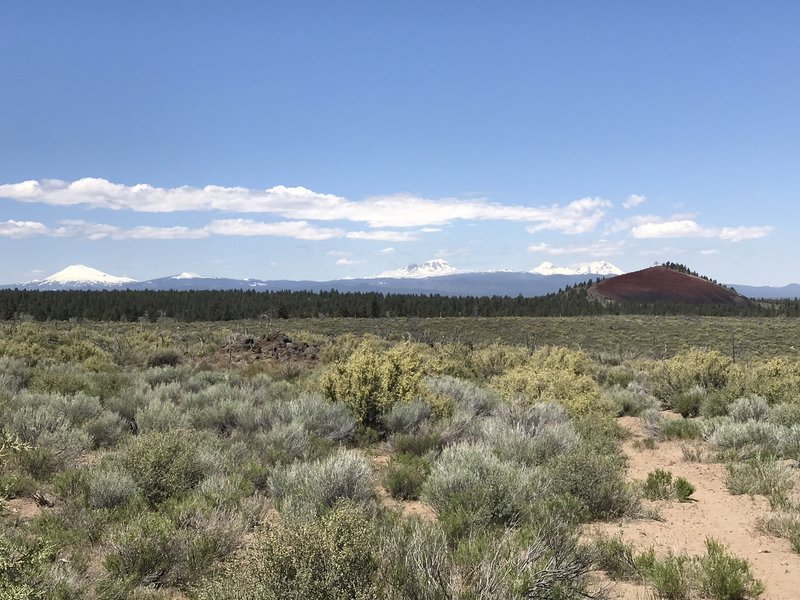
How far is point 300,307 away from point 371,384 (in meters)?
84.3

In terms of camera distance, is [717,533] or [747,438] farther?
[747,438]

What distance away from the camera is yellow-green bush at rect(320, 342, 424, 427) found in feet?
35.2

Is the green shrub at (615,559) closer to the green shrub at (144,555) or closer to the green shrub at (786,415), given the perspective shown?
the green shrub at (144,555)

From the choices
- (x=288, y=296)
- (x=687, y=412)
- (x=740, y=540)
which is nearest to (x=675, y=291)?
(x=288, y=296)

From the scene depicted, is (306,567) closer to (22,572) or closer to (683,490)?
(22,572)

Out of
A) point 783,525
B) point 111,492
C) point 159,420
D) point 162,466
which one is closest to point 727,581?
point 783,525

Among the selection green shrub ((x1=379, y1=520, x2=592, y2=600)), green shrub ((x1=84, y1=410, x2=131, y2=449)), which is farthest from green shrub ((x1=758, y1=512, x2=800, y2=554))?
green shrub ((x1=84, y1=410, x2=131, y2=449))

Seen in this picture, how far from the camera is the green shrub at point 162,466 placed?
20.3 feet

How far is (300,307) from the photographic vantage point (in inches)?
3681

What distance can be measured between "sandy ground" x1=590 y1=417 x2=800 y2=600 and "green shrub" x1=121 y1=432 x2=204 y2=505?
184 inches

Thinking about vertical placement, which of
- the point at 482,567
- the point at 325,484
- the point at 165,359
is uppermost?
the point at 482,567

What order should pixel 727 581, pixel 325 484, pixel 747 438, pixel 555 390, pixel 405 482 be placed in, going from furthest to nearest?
pixel 555 390
pixel 747 438
pixel 405 482
pixel 325 484
pixel 727 581

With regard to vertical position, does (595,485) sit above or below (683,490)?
above

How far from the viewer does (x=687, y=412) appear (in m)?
13.4
